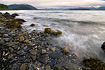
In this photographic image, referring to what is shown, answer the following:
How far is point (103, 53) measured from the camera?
4.71 m

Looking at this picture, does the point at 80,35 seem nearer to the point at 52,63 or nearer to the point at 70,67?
the point at 70,67

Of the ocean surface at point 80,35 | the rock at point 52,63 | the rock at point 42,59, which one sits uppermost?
the ocean surface at point 80,35

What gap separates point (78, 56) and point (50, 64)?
1931 mm

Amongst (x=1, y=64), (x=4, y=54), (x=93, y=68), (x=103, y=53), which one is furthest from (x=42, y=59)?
(x=103, y=53)

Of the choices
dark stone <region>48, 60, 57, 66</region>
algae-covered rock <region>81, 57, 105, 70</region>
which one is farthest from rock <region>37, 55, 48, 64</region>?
algae-covered rock <region>81, 57, 105, 70</region>

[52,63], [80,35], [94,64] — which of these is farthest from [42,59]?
[80,35]

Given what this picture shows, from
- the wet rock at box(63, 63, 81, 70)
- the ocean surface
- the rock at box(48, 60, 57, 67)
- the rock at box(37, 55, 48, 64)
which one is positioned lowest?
the wet rock at box(63, 63, 81, 70)

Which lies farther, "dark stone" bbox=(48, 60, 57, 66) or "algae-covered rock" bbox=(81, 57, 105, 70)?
"dark stone" bbox=(48, 60, 57, 66)

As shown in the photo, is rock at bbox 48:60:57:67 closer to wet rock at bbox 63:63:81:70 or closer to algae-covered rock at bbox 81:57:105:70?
wet rock at bbox 63:63:81:70

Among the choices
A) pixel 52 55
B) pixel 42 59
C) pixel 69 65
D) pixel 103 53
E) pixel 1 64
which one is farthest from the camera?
pixel 103 53

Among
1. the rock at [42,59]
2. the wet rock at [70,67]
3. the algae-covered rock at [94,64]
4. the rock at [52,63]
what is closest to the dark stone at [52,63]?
the rock at [52,63]

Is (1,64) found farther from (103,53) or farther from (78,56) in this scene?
(103,53)

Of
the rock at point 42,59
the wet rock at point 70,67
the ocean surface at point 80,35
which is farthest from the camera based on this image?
the ocean surface at point 80,35

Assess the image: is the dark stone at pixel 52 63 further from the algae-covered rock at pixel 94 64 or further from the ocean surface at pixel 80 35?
the ocean surface at pixel 80 35
